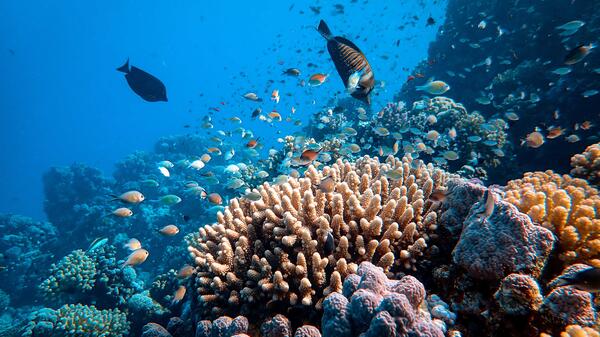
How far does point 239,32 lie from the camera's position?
13588 cm

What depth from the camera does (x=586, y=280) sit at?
5.69 feet

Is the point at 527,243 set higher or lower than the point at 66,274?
lower

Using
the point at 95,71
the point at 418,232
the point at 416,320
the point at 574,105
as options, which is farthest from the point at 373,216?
the point at 95,71

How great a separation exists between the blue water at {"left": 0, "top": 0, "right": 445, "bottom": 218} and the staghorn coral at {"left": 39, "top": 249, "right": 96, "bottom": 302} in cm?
8964

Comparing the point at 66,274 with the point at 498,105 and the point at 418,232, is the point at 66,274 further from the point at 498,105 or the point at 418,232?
the point at 498,105

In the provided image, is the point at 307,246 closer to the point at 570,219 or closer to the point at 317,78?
the point at 570,219

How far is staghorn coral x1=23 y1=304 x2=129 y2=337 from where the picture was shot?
5902 millimetres

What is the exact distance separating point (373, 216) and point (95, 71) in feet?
573

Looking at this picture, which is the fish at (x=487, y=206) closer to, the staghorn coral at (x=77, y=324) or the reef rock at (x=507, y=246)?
the reef rock at (x=507, y=246)

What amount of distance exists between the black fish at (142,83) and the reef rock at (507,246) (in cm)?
527

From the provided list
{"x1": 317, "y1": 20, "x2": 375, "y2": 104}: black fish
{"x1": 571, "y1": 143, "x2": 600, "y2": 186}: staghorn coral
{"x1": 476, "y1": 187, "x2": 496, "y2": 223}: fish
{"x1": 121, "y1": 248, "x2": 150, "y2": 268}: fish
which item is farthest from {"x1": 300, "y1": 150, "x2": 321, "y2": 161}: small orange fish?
{"x1": 571, "y1": 143, "x2": 600, "y2": 186}: staghorn coral

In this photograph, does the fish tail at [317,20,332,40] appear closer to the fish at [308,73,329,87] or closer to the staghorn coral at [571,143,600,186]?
the fish at [308,73,329,87]

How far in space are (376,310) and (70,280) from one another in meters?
8.40

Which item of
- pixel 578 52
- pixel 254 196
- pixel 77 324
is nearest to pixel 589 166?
pixel 578 52
